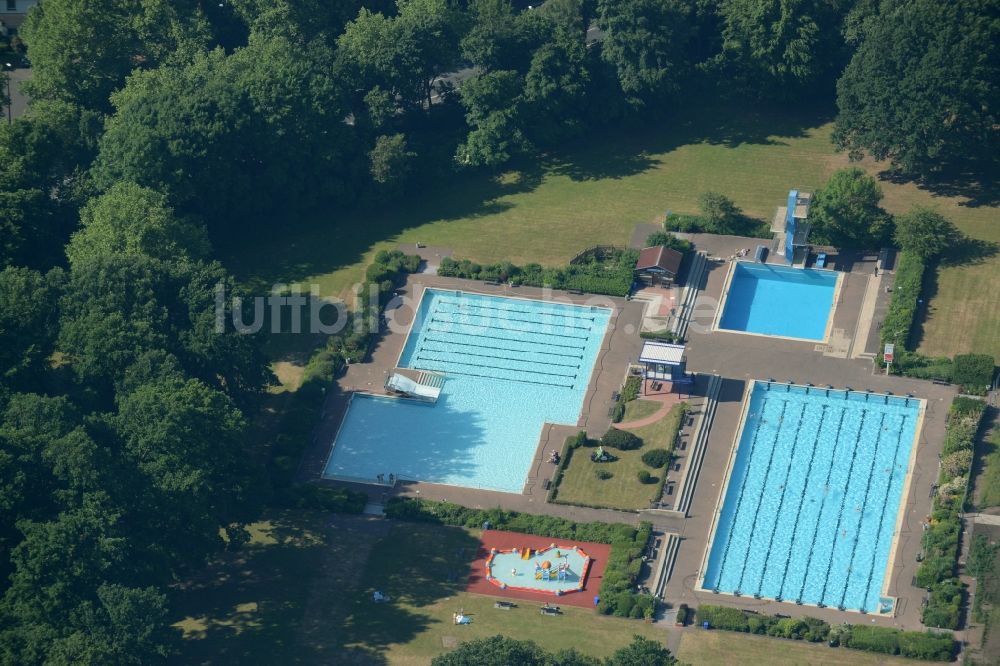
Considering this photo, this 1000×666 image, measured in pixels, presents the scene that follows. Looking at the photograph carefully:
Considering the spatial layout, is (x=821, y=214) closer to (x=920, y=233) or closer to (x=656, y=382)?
(x=920, y=233)

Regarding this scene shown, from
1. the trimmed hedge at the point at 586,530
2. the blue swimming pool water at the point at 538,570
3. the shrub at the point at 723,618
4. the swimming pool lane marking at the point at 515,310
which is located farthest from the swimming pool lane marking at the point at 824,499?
the swimming pool lane marking at the point at 515,310

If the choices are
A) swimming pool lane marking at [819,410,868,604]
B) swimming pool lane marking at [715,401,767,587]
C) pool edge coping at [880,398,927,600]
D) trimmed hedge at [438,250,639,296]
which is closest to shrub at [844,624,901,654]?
pool edge coping at [880,398,927,600]

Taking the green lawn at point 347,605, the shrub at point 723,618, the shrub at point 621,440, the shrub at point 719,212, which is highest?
the shrub at point 719,212

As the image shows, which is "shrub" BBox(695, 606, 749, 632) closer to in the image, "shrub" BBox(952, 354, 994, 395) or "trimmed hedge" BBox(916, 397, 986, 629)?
"trimmed hedge" BBox(916, 397, 986, 629)

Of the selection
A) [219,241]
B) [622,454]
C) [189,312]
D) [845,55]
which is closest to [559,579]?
[622,454]

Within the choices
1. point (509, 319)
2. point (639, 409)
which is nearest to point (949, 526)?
point (639, 409)

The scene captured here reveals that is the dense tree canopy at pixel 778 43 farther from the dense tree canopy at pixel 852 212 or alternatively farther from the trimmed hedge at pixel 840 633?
the trimmed hedge at pixel 840 633
